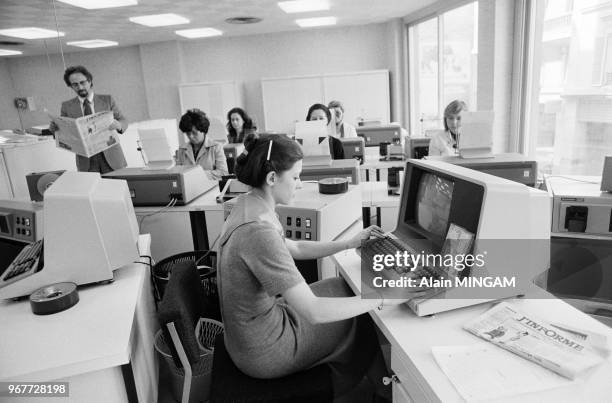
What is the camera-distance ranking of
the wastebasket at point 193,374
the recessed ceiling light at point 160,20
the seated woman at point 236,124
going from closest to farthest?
the wastebasket at point 193,374 → the seated woman at point 236,124 → the recessed ceiling light at point 160,20

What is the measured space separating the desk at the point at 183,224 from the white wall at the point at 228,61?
5207 mm

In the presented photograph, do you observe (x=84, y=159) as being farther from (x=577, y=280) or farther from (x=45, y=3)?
(x=577, y=280)

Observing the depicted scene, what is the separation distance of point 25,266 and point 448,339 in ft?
4.83

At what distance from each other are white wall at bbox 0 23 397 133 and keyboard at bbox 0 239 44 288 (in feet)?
21.7

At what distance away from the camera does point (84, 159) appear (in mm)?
3453

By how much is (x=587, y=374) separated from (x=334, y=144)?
8.97ft

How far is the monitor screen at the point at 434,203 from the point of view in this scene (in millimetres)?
1345

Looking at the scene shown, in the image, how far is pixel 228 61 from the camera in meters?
7.79

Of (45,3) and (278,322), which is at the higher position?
(45,3)

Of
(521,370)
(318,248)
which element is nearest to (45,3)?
(318,248)

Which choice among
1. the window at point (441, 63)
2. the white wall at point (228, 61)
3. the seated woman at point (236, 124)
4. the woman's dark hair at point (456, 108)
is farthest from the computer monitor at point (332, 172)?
the white wall at point (228, 61)

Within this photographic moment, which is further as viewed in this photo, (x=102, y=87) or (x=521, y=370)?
(x=102, y=87)

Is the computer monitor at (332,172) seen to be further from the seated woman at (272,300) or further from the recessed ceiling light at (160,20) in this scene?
the recessed ceiling light at (160,20)

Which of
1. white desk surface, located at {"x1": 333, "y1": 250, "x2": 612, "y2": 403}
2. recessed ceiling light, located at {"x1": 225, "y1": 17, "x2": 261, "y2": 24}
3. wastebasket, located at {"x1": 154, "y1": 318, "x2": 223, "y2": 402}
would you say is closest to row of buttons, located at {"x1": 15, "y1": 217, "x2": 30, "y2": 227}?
wastebasket, located at {"x1": 154, "y1": 318, "x2": 223, "y2": 402}
